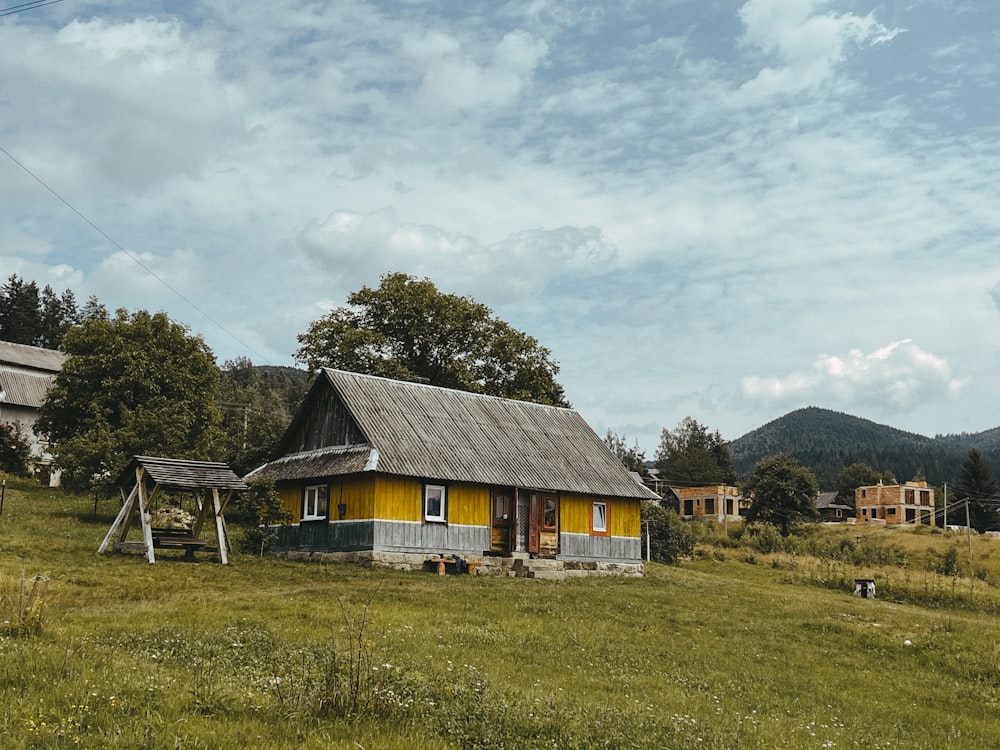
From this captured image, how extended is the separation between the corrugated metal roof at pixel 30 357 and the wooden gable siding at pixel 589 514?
1808 inches

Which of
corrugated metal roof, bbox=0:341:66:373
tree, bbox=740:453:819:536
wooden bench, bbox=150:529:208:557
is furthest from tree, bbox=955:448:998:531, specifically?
wooden bench, bbox=150:529:208:557

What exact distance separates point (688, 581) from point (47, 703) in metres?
27.1

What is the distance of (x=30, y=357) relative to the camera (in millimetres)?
70125

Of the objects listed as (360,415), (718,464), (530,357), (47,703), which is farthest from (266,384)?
(47,703)

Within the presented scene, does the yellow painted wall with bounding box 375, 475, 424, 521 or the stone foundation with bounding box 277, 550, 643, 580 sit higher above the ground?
the yellow painted wall with bounding box 375, 475, 424, 521

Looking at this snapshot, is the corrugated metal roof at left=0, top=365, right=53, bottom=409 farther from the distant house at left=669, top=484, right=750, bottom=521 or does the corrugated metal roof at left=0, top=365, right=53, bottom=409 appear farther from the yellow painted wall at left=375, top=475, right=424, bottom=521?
the distant house at left=669, top=484, right=750, bottom=521

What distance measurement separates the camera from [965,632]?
20.9 metres

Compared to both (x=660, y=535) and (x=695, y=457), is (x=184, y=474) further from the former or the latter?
(x=695, y=457)

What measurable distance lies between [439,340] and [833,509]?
80.4 metres

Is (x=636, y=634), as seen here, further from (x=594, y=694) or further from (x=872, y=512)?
(x=872, y=512)

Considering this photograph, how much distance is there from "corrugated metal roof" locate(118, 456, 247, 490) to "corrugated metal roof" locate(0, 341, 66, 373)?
45201mm

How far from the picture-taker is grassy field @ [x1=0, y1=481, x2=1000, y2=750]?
8.83 m

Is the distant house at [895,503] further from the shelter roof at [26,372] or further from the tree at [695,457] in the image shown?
the shelter roof at [26,372]

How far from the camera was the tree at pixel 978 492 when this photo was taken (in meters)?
90.1
